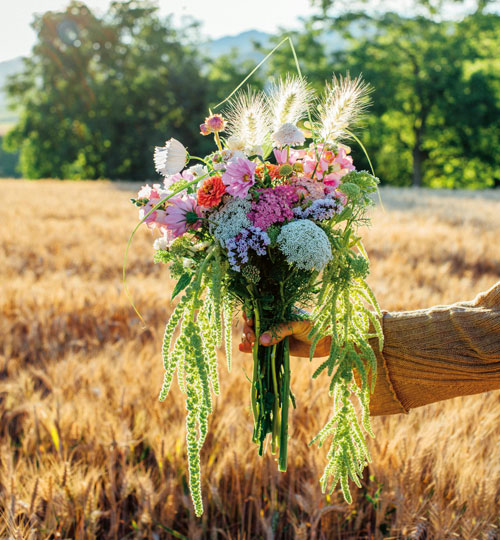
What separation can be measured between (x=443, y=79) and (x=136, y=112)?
1848 centimetres

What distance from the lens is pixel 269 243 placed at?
1.51 m

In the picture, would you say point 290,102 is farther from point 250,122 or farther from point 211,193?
point 211,193

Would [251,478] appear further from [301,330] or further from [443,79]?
[443,79]

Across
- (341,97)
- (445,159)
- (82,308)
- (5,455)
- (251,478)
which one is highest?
(445,159)

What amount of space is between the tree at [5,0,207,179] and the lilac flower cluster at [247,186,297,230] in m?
33.4

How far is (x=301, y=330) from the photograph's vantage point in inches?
71.5

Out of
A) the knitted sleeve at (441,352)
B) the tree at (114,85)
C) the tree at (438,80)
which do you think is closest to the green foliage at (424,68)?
the tree at (438,80)

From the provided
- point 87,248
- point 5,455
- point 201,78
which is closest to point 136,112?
point 201,78

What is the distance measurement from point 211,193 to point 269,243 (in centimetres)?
23

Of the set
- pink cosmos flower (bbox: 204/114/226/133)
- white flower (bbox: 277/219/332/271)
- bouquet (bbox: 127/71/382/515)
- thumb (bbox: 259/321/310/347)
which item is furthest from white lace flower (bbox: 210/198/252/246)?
thumb (bbox: 259/321/310/347)

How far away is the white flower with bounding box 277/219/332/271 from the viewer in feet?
4.79

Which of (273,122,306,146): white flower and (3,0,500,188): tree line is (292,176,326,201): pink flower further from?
(3,0,500,188): tree line

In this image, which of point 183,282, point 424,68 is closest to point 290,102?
point 183,282

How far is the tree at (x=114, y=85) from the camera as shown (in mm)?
34844
